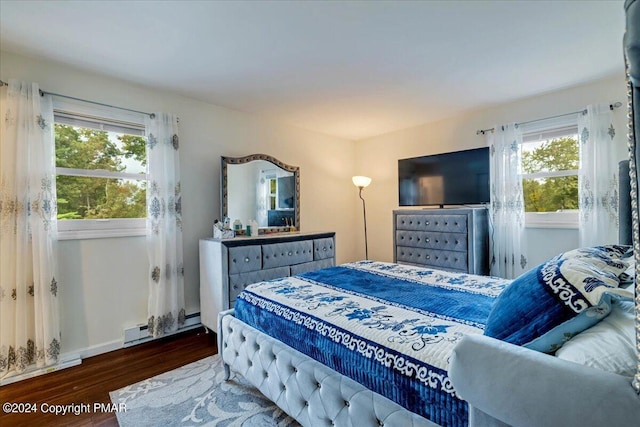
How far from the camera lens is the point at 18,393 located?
198 cm

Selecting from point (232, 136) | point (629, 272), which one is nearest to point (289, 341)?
point (629, 272)

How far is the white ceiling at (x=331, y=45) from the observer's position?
1.76 m

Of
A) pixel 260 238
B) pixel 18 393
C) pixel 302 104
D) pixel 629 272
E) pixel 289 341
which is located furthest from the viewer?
pixel 302 104

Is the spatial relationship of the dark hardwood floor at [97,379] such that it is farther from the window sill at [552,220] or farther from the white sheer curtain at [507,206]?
the window sill at [552,220]

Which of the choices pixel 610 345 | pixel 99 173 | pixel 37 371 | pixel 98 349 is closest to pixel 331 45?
pixel 610 345

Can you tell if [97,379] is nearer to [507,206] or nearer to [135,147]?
[135,147]

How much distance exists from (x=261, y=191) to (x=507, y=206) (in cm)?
289

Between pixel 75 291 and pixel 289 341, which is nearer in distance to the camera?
pixel 289 341

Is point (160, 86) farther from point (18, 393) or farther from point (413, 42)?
point (18, 393)

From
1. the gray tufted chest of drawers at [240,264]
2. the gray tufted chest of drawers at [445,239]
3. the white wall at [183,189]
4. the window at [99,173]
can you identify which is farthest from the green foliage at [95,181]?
the gray tufted chest of drawers at [445,239]

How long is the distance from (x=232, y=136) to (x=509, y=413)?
3.50 meters

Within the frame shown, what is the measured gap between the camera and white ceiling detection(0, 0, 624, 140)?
1762 millimetres

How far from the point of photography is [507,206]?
10.6 ft

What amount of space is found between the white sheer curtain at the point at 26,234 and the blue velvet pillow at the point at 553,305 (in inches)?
119
